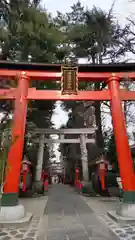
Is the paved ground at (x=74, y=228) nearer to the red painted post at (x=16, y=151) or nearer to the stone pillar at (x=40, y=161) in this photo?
the red painted post at (x=16, y=151)

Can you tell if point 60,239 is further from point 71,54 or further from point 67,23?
point 67,23

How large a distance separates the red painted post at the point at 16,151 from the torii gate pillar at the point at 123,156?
3.08 m

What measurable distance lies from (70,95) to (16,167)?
120 inches

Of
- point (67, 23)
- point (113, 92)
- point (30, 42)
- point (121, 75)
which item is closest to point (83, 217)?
point (113, 92)

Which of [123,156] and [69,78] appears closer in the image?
[123,156]

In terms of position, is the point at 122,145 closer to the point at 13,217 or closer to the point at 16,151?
the point at 16,151

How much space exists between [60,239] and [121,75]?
5717 mm

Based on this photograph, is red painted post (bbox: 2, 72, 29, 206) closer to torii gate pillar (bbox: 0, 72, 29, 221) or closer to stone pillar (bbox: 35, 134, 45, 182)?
torii gate pillar (bbox: 0, 72, 29, 221)

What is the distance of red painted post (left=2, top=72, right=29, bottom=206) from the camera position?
6.70 m

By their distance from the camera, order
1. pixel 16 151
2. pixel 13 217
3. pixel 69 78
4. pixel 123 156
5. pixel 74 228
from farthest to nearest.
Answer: pixel 69 78 → pixel 123 156 → pixel 16 151 → pixel 13 217 → pixel 74 228

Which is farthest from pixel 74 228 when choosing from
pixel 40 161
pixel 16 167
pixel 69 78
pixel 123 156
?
pixel 40 161

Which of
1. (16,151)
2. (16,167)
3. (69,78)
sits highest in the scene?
(69,78)

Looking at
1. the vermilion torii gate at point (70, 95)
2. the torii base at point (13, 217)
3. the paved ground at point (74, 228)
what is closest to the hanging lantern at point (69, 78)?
the vermilion torii gate at point (70, 95)

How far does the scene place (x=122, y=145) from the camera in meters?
7.35
